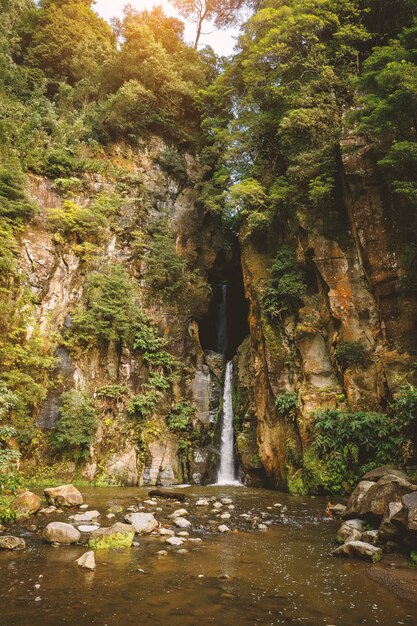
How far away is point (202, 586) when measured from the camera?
189 inches

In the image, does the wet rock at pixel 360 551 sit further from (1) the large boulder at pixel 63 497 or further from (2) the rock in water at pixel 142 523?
(1) the large boulder at pixel 63 497

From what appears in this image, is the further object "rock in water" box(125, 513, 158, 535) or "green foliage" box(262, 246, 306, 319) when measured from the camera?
"green foliage" box(262, 246, 306, 319)

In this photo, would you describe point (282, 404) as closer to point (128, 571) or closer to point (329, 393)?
point (329, 393)

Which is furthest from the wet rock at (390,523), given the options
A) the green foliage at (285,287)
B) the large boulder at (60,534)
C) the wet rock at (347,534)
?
the green foliage at (285,287)

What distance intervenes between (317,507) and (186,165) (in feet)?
65.9

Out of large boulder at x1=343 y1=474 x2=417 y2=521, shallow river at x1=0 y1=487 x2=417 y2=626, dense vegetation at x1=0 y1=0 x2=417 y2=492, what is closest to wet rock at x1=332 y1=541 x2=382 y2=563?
shallow river at x1=0 y1=487 x2=417 y2=626

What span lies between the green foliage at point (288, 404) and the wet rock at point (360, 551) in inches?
294

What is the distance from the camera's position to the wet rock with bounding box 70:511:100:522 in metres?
7.95

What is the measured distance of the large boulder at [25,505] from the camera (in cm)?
779

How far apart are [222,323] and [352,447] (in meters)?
13.3

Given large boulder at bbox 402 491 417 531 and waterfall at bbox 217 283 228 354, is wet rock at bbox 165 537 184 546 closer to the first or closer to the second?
large boulder at bbox 402 491 417 531

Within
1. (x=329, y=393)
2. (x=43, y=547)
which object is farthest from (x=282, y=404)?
(x=43, y=547)

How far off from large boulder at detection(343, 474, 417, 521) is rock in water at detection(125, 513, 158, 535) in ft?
13.2

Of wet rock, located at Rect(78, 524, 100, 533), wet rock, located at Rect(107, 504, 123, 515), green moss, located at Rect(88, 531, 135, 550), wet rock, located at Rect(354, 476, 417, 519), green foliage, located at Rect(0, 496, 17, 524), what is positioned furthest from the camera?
wet rock, located at Rect(107, 504, 123, 515)
